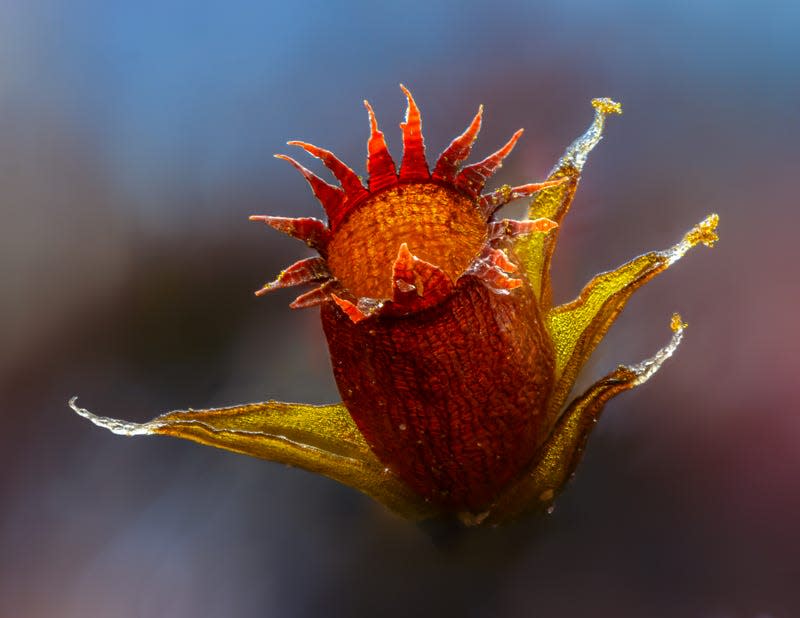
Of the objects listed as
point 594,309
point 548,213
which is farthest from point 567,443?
point 548,213

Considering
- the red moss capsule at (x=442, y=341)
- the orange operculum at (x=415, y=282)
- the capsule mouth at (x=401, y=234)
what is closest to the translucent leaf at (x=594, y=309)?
the red moss capsule at (x=442, y=341)

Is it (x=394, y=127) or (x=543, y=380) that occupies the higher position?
(x=394, y=127)

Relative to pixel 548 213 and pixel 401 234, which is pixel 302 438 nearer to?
pixel 401 234

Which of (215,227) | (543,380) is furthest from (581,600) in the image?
(215,227)

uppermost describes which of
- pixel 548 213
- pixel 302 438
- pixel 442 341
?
pixel 548 213

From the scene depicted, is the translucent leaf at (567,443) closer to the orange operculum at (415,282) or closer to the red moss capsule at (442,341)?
the red moss capsule at (442,341)

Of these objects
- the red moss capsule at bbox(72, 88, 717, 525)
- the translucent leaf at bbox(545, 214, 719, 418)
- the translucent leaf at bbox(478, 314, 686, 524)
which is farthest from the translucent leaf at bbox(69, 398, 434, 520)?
the translucent leaf at bbox(545, 214, 719, 418)

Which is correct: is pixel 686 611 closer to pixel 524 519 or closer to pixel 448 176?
pixel 524 519

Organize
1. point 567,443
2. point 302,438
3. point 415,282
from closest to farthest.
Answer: point 415,282 → point 567,443 → point 302,438
